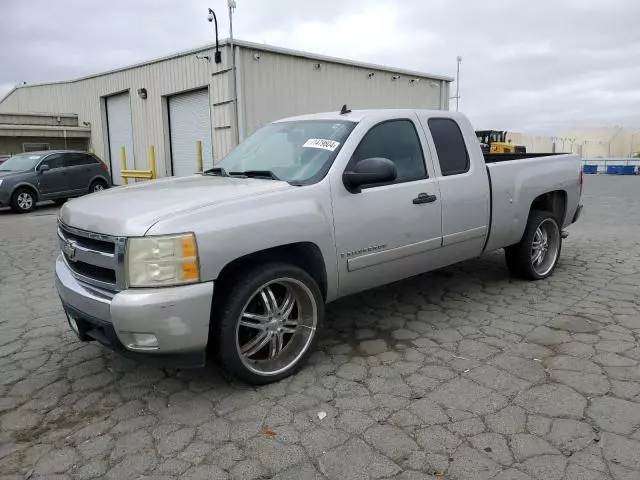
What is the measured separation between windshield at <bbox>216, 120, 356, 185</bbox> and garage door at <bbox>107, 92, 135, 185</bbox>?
671 inches

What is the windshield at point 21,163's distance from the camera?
46.7 ft

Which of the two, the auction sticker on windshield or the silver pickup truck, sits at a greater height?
the auction sticker on windshield

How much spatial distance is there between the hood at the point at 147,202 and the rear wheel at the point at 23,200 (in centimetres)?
1153

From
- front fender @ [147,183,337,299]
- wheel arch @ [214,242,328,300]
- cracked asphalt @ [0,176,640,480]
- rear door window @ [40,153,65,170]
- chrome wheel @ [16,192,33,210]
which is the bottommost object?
cracked asphalt @ [0,176,640,480]

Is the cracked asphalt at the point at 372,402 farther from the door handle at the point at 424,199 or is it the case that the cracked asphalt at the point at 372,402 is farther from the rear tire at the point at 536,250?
the door handle at the point at 424,199

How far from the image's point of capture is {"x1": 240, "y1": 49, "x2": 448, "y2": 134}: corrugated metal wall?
50.2ft

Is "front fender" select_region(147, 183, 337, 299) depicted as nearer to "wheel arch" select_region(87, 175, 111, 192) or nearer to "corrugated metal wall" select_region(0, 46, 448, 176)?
"corrugated metal wall" select_region(0, 46, 448, 176)

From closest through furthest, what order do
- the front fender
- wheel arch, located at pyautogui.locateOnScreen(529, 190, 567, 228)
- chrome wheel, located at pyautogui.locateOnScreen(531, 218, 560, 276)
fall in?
the front fender
chrome wheel, located at pyautogui.locateOnScreen(531, 218, 560, 276)
wheel arch, located at pyautogui.locateOnScreen(529, 190, 567, 228)

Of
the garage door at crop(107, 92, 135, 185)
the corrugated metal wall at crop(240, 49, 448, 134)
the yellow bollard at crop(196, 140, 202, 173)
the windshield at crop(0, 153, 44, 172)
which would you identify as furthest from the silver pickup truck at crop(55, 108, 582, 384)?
the garage door at crop(107, 92, 135, 185)

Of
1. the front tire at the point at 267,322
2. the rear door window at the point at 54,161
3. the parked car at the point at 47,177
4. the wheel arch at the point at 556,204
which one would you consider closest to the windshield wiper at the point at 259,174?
the front tire at the point at 267,322

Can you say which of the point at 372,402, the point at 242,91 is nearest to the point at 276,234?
the point at 372,402

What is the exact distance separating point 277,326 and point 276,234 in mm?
653

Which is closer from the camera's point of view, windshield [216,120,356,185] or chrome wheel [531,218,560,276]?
windshield [216,120,356,185]

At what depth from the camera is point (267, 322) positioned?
135 inches
